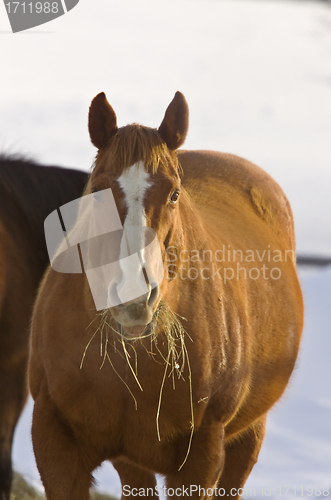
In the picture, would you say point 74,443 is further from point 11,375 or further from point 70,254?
point 11,375

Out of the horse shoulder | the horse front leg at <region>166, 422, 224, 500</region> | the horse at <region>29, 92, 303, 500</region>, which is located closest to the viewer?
the horse at <region>29, 92, 303, 500</region>

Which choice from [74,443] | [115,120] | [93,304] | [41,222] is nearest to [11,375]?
[41,222]

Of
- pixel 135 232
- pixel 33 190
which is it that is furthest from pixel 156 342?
pixel 33 190

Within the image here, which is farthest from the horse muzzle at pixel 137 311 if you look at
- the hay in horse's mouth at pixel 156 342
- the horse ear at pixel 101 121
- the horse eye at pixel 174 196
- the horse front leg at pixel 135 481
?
the horse front leg at pixel 135 481

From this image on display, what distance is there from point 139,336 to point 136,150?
697 mm

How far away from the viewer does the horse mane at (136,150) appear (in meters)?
2.27

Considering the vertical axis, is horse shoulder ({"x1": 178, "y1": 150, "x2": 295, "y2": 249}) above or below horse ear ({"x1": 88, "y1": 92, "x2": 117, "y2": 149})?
below

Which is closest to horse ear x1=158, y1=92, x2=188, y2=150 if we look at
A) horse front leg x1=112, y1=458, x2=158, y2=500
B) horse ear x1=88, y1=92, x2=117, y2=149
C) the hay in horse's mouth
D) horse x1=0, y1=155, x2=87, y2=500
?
horse ear x1=88, y1=92, x2=117, y2=149

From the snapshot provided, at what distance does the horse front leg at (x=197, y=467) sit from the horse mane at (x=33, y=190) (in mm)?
1808

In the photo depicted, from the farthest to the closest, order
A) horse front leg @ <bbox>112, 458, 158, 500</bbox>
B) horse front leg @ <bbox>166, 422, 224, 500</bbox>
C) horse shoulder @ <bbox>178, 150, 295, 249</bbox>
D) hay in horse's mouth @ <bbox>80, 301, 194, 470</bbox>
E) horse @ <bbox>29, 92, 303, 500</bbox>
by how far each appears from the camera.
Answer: horse shoulder @ <bbox>178, 150, 295, 249</bbox>
horse front leg @ <bbox>112, 458, 158, 500</bbox>
horse front leg @ <bbox>166, 422, 224, 500</bbox>
hay in horse's mouth @ <bbox>80, 301, 194, 470</bbox>
horse @ <bbox>29, 92, 303, 500</bbox>

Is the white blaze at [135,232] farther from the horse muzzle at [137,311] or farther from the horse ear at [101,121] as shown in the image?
the horse ear at [101,121]

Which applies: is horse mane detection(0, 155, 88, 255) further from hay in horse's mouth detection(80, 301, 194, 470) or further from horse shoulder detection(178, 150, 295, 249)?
hay in horse's mouth detection(80, 301, 194, 470)

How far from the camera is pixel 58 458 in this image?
2.53 metres

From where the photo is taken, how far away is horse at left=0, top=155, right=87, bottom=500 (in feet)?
12.0
